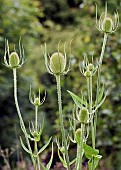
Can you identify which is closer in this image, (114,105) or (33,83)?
(114,105)

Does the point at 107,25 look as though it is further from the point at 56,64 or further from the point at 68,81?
the point at 68,81

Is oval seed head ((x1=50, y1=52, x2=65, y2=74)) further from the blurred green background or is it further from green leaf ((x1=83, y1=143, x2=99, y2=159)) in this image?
the blurred green background

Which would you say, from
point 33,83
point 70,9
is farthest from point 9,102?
point 70,9

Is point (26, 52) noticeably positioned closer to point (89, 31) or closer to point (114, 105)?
point (89, 31)

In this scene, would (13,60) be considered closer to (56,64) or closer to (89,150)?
(56,64)

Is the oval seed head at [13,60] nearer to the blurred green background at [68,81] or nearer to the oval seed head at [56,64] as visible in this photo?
the oval seed head at [56,64]

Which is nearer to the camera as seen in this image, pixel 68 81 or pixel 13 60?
pixel 13 60

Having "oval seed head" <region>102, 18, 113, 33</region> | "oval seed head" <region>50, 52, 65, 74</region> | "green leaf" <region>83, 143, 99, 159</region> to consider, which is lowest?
"green leaf" <region>83, 143, 99, 159</region>

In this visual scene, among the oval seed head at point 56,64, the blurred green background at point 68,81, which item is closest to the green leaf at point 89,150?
the oval seed head at point 56,64

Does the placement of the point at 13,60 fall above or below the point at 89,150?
above

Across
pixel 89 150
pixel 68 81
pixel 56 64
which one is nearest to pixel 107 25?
pixel 56 64

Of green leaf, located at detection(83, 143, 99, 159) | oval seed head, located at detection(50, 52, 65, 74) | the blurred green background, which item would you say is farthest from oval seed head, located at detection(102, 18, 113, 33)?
the blurred green background
